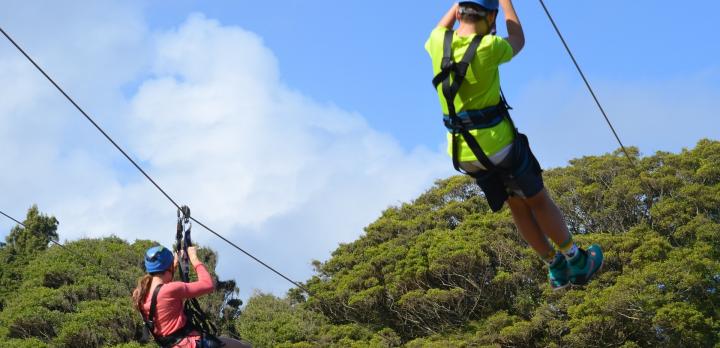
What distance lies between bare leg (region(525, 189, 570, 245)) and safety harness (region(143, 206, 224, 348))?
2.27 m

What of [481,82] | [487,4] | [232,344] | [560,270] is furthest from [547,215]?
[232,344]

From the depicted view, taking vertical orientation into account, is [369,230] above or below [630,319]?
above

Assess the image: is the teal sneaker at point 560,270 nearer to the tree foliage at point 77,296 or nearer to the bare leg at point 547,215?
the bare leg at point 547,215

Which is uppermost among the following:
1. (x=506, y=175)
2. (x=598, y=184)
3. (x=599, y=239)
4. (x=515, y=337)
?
(x=598, y=184)

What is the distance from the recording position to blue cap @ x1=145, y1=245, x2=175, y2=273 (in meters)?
7.11

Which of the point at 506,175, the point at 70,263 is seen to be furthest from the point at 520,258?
the point at 506,175

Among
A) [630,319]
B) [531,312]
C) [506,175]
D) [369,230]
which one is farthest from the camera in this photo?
[369,230]

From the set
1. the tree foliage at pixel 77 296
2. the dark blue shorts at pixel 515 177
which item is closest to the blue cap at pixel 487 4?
the dark blue shorts at pixel 515 177

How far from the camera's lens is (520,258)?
93.9 ft

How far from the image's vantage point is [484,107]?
5.93 meters

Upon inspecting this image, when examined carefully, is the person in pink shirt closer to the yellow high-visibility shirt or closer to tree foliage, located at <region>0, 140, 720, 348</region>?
the yellow high-visibility shirt

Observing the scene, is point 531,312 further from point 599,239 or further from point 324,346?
point 324,346

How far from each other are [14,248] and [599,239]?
21467mm

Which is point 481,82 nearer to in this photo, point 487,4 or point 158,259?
point 487,4
